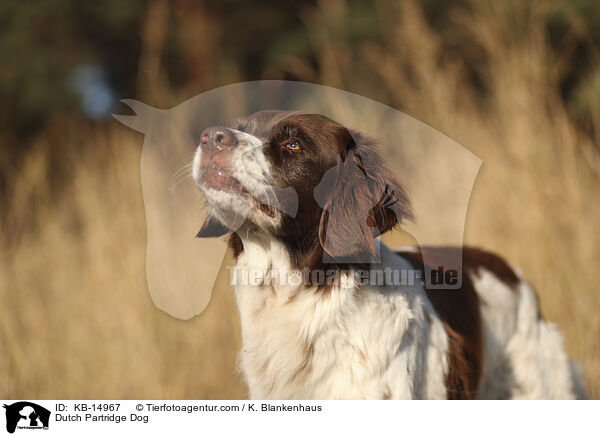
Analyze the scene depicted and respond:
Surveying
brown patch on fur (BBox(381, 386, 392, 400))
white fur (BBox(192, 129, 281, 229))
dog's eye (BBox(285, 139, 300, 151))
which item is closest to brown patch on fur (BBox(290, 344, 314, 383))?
brown patch on fur (BBox(381, 386, 392, 400))

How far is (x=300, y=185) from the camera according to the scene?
6.44 ft

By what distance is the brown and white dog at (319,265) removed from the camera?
1854mm

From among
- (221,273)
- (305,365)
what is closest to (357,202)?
(305,365)

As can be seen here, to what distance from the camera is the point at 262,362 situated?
2270mm

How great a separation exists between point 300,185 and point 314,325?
1.73 feet

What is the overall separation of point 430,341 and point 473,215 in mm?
1872

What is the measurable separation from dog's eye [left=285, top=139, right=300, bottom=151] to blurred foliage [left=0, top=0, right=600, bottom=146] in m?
2.97

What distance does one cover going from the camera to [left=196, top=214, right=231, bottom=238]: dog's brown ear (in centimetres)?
207

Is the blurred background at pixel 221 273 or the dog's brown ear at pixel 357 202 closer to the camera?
the dog's brown ear at pixel 357 202
